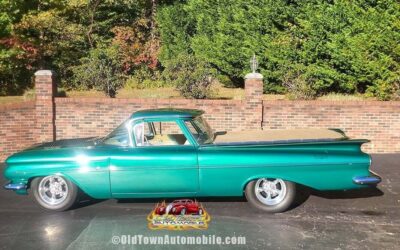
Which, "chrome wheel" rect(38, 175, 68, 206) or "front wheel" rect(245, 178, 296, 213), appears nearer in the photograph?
"front wheel" rect(245, 178, 296, 213)

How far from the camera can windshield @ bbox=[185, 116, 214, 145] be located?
6.67 metres

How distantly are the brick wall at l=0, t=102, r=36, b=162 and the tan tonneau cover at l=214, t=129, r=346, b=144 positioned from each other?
17.7ft

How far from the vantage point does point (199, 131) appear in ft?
22.3

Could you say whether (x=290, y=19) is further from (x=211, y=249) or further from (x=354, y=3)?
(x=211, y=249)

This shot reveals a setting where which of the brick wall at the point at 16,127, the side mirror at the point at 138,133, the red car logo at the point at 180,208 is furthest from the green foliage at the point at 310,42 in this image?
the side mirror at the point at 138,133

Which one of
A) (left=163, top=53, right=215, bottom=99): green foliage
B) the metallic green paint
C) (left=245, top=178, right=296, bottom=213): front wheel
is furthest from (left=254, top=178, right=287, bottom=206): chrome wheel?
(left=163, top=53, right=215, bottom=99): green foliage

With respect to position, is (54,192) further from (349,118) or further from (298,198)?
(349,118)

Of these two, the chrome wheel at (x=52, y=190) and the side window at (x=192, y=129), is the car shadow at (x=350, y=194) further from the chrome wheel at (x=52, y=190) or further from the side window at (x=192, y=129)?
the chrome wheel at (x=52, y=190)

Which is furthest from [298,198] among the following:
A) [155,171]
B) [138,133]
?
[138,133]

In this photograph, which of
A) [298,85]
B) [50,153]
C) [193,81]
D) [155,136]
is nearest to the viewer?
[50,153]

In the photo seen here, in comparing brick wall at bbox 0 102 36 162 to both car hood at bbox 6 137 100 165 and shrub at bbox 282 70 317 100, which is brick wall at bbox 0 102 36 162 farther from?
shrub at bbox 282 70 317 100

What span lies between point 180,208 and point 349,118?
6.04m

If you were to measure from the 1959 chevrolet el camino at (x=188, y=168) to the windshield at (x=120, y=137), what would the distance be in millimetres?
14

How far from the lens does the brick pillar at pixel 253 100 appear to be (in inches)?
436
